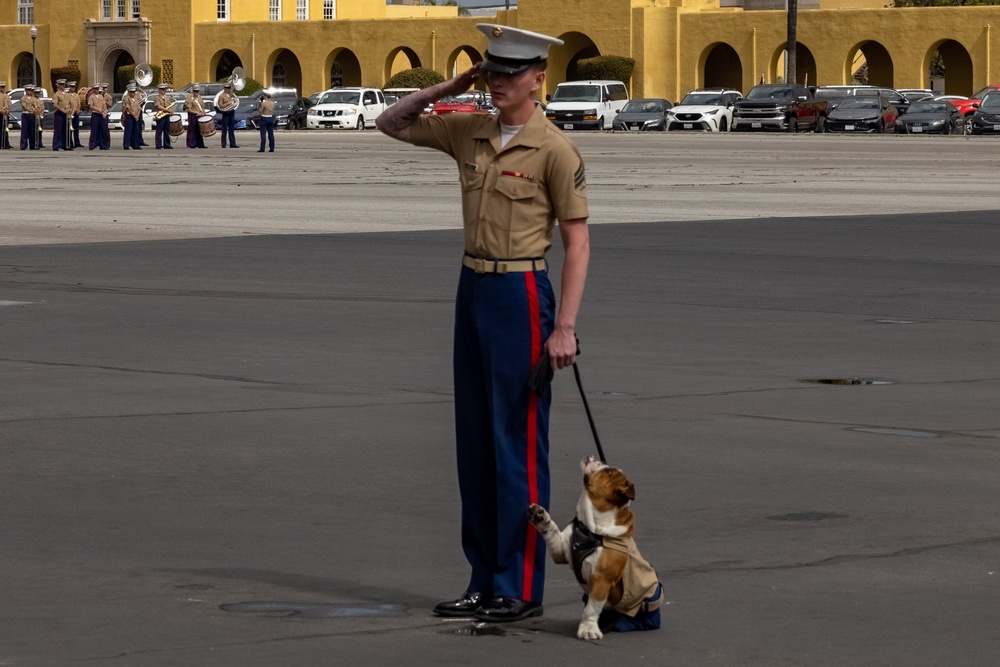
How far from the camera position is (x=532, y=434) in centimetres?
589

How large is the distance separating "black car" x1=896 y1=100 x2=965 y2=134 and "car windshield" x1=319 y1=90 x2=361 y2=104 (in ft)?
69.6

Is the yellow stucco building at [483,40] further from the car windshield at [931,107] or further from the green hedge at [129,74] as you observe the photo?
the car windshield at [931,107]

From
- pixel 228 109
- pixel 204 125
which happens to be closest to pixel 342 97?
pixel 228 109

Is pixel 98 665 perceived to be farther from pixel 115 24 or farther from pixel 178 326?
pixel 115 24

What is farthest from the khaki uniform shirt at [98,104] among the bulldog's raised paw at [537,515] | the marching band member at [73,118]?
the bulldog's raised paw at [537,515]

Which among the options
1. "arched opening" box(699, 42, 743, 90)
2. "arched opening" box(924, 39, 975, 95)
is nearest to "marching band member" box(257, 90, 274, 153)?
"arched opening" box(924, 39, 975, 95)

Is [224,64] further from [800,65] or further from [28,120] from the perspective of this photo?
[28,120]

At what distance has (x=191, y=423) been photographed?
366 inches

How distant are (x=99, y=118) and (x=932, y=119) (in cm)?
2636

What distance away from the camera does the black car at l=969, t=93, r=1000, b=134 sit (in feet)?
196

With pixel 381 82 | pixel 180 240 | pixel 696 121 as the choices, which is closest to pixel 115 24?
pixel 381 82

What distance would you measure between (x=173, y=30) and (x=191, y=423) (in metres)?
92.7

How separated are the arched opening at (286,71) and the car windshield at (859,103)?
138 feet

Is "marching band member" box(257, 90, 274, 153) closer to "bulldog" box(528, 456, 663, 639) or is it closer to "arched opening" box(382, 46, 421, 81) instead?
"bulldog" box(528, 456, 663, 639)
